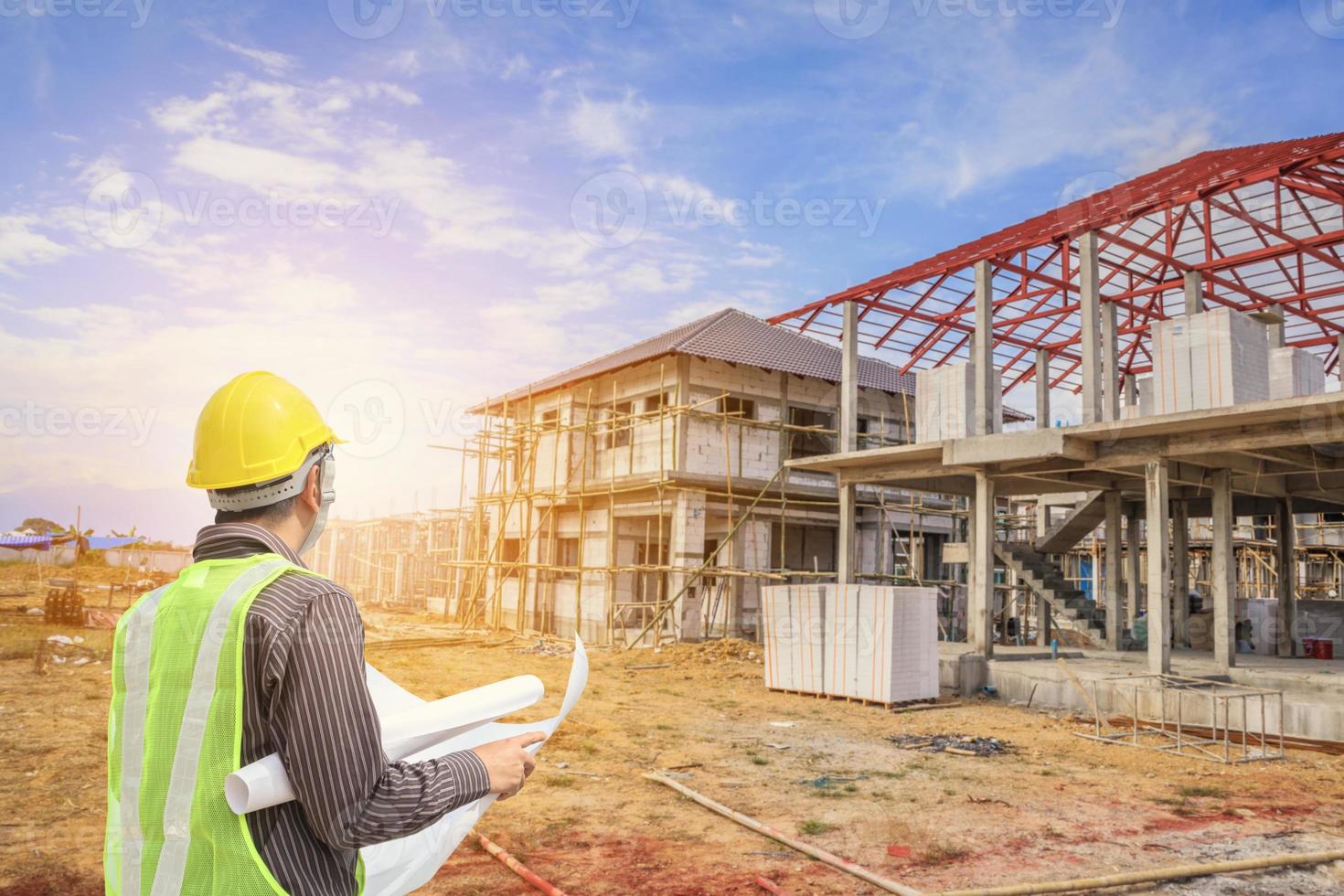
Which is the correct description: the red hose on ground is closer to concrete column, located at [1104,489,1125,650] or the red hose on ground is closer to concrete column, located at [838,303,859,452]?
concrete column, located at [838,303,859,452]

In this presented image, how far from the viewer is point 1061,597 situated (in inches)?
776

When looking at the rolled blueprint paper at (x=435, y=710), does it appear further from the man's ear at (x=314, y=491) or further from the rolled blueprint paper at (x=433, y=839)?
the man's ear at (x=314, y=491)

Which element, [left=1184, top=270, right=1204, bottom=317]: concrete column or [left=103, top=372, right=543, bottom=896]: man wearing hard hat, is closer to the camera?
[left=103, top=372, right=543, bottom=896]: man wearing hard hat

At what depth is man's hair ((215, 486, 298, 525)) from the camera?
180 centimetres

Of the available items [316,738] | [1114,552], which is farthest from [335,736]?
[1114,552]

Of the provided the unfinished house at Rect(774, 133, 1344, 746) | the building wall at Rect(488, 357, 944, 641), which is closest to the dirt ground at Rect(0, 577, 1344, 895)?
the unfinished house at Rect(774, 133, 1344, 746)

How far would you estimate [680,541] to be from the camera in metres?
21.7

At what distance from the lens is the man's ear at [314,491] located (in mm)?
1878

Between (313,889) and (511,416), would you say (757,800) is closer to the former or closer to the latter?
(313,889)

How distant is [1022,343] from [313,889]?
19849 mm

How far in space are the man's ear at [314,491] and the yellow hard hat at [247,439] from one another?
2.7 inches

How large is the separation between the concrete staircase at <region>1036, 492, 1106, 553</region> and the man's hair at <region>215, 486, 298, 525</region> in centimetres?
2054

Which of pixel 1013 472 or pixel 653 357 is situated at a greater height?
pixel 653 357

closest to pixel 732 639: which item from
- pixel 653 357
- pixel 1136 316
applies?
pixel 653 357
